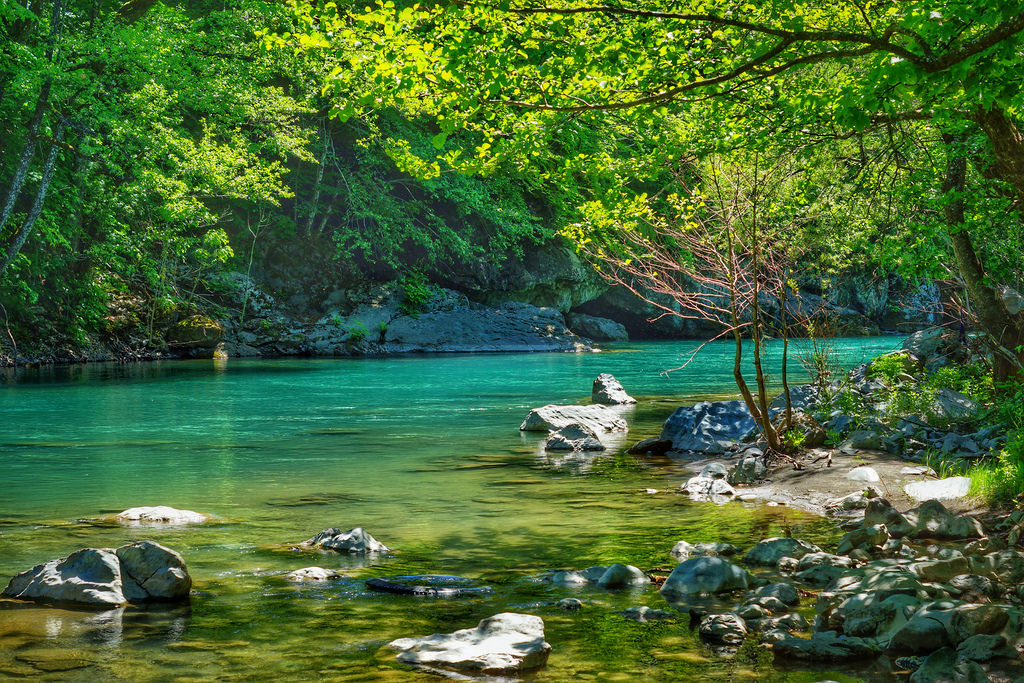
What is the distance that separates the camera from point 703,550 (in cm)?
683

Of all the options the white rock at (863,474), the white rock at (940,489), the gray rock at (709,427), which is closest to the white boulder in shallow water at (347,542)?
the white rock at (940,489)

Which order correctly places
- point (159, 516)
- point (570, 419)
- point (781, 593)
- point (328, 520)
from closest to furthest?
point (781, 593) < point (159, 516) < point (328, 520) < point (570, 419)

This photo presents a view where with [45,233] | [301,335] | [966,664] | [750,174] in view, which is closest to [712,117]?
[750,174]

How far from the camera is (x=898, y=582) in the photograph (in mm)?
5301

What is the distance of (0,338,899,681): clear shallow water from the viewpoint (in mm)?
4812

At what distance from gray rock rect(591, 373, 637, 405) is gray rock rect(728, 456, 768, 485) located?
27.5ft

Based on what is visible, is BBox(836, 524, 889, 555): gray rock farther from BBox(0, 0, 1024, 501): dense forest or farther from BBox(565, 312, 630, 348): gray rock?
BBox(565, 312, 630, 348): gray rock

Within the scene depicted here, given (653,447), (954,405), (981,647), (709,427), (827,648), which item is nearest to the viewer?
(981,647)

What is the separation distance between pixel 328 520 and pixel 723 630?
4.52 m

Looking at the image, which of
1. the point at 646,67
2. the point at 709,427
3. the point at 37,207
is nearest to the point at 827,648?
the point at 646,67

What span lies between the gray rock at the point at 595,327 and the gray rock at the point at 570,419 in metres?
28.9

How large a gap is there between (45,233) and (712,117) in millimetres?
22261

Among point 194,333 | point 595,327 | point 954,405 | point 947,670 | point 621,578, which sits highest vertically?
point 194,333

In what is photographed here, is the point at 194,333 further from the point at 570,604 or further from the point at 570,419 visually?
the point at 570,604
